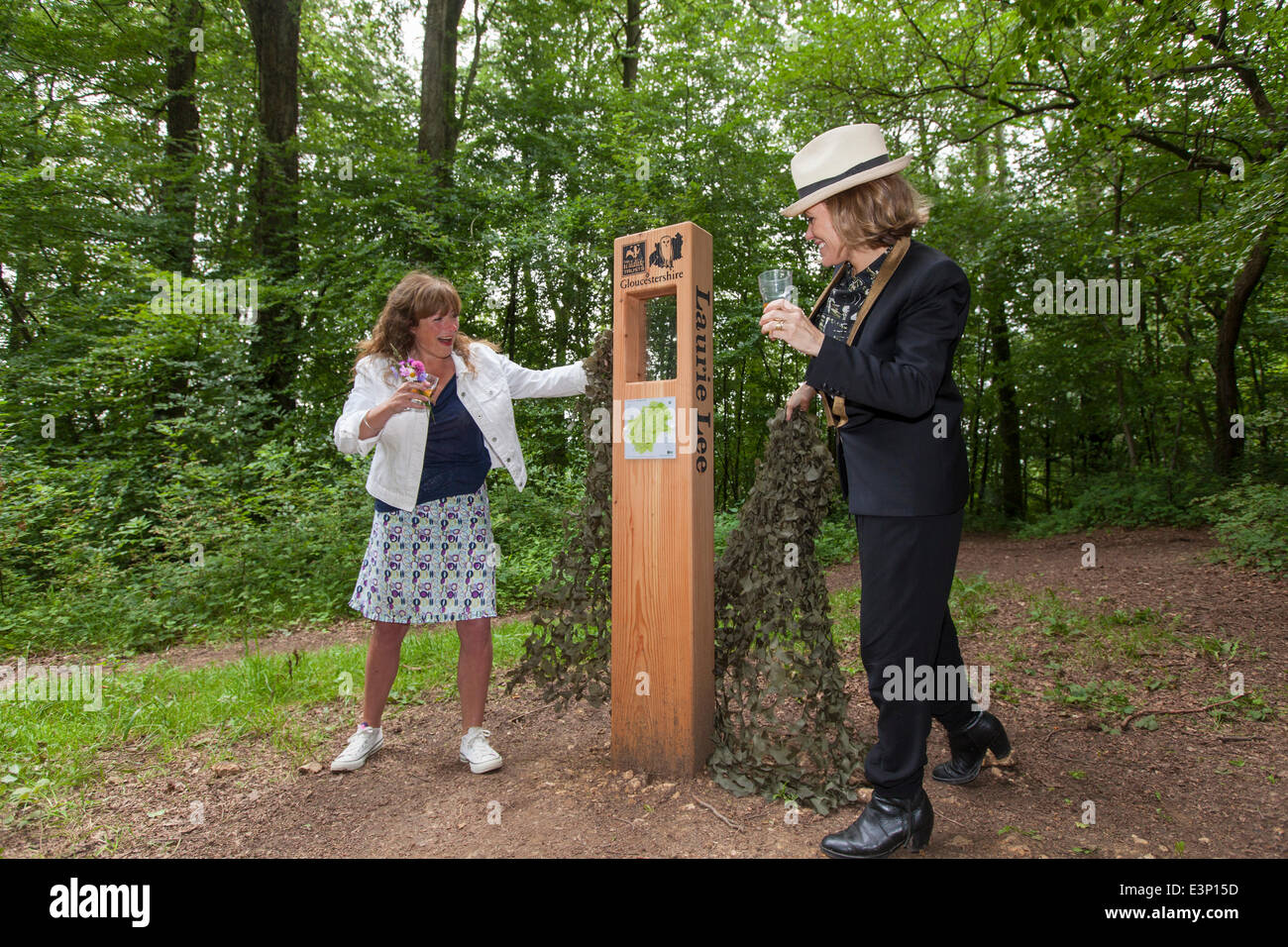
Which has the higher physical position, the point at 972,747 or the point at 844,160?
the point at 844,160

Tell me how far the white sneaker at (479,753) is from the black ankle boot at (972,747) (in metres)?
1.81

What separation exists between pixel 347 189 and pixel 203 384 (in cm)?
357

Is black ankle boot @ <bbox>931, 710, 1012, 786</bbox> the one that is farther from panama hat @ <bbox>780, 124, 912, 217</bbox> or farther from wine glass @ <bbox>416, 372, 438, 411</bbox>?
wine glass @ <bbox>416, 372, 438, 411</bbox>

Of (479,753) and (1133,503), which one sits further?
(1133,503)

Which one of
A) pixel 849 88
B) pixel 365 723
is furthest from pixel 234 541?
pixel 849 88

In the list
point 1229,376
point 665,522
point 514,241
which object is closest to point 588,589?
point 665,522

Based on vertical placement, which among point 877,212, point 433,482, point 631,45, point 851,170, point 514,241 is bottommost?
point 433,482

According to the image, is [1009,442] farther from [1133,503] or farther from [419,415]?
[419,415]

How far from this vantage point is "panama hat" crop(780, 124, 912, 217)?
7.31ft

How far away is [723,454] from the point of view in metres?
13.0

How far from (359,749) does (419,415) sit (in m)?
1.53

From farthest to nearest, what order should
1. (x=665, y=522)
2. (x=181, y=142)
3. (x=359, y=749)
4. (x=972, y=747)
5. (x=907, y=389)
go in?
(x=181, y=142), (x=359, y=749), (x=665, y=522), (x=972, y=747), (x=907, y=389)

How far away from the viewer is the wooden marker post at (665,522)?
2891 millimetres

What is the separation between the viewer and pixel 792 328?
6.98 ft
